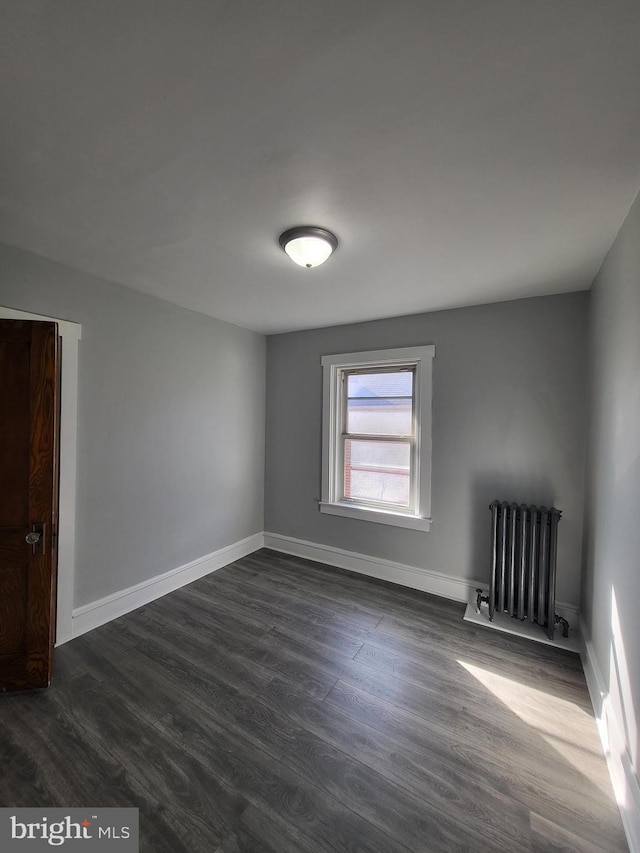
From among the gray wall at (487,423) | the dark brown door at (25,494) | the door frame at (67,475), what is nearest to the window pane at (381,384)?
the gray wall at (487,423)

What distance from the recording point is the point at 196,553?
328cm

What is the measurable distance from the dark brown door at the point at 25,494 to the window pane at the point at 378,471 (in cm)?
255

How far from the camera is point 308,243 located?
180 cm

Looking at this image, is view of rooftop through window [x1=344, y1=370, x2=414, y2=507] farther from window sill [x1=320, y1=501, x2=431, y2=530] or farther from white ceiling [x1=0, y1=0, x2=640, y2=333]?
white ceiling [x1=0, y1=0, x2=640, y2=333]

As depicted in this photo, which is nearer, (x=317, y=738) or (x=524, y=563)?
(x=317, y=738)

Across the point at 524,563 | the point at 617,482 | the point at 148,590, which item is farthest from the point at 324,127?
the point at 148,590

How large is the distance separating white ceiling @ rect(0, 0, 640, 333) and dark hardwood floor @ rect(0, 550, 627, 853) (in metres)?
2.54

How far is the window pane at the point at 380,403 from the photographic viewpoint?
3.31m

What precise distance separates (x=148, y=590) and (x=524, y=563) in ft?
9.92

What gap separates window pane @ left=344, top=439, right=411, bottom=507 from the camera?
3.34 m

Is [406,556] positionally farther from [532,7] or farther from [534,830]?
[532,7]

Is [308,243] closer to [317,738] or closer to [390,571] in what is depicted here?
[317,738]

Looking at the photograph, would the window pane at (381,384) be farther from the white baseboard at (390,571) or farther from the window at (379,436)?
the white baseboard at (390,571)

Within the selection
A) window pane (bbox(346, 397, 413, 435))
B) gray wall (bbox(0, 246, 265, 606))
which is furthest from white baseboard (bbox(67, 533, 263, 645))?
window pane (bbox(346, 397, 413, 435))
